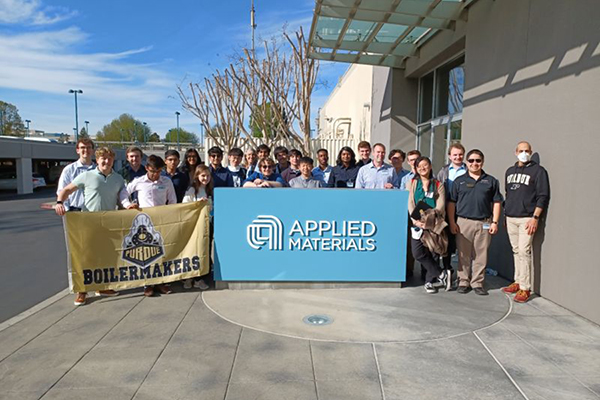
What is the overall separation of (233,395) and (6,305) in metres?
3.63

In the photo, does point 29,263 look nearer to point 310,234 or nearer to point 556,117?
point 310,234

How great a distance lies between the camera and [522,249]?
4828mm

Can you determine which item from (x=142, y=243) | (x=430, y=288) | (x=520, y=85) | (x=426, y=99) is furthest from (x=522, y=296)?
(x=426, y=99)

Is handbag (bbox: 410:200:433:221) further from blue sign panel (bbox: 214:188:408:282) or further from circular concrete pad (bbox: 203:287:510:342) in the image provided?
circular concrete pad (bbox: 203:287:510:342)

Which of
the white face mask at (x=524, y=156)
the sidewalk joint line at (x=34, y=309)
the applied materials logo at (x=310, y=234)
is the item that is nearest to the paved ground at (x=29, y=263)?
the sidewalk joint line at (x=34, y=309)

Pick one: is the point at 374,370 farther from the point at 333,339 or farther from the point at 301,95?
the point at 301,95

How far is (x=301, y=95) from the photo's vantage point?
13469 mm

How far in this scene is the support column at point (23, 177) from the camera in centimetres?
2337

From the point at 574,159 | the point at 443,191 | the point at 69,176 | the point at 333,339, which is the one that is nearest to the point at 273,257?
the point at 333,339

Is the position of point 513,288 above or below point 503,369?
above

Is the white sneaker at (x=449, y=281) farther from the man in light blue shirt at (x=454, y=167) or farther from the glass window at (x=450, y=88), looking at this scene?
the glass window at (x=450, y=88)

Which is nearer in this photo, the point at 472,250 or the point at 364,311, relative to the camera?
the point at 364,311

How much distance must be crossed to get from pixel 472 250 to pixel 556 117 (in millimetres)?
1841

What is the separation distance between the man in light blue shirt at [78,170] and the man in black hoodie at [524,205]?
511 cm
